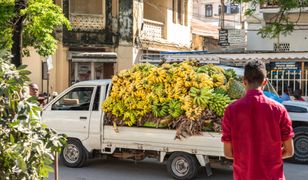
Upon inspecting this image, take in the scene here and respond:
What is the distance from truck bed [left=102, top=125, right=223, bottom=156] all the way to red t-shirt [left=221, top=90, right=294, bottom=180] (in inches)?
180

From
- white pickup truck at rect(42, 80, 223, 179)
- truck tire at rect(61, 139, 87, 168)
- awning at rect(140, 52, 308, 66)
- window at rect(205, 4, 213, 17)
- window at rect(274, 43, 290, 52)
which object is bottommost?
truck tire at rect(61, 139, 87, 168)

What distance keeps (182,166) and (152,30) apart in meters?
17.5

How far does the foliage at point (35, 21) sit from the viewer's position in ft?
40.7

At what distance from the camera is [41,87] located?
23.2 metres

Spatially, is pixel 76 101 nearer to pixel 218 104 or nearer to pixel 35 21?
pixel 218 104

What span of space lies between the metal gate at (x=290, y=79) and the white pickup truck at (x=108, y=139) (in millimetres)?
11508

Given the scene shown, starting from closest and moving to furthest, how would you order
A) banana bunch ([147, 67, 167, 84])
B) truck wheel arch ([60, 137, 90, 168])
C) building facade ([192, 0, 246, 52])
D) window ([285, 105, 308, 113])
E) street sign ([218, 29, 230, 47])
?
1. banana bunch ([147, 67, 167, 84])
2. truck wheel arch ([60, 137, 90, 168])
3. window ([285, 105, 308, 113])
4. street sign ([218, 29, 230, 47])
5. building facade ([192, 0, 246, 52])

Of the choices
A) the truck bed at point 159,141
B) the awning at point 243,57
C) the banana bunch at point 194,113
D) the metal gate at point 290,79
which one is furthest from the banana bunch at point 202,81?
the metal gate at point 290,79

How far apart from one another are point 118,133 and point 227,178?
2.28 metres

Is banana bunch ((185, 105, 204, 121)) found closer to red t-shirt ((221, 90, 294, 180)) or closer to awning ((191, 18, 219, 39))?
red t-shirt ((221, 90, 294, 180))

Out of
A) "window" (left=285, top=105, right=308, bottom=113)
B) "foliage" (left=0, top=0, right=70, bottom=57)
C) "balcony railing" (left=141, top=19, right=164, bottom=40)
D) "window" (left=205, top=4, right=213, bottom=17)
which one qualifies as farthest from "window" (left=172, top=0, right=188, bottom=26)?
"window" (left=205, top=4, right=213, bottom=17)

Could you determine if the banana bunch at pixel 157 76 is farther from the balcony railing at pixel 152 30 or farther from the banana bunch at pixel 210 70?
the balcony railing at pixel 152 30

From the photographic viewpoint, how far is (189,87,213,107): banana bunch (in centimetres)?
857

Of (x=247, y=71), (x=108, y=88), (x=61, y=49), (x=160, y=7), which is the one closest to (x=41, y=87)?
(x=61, y=49)
